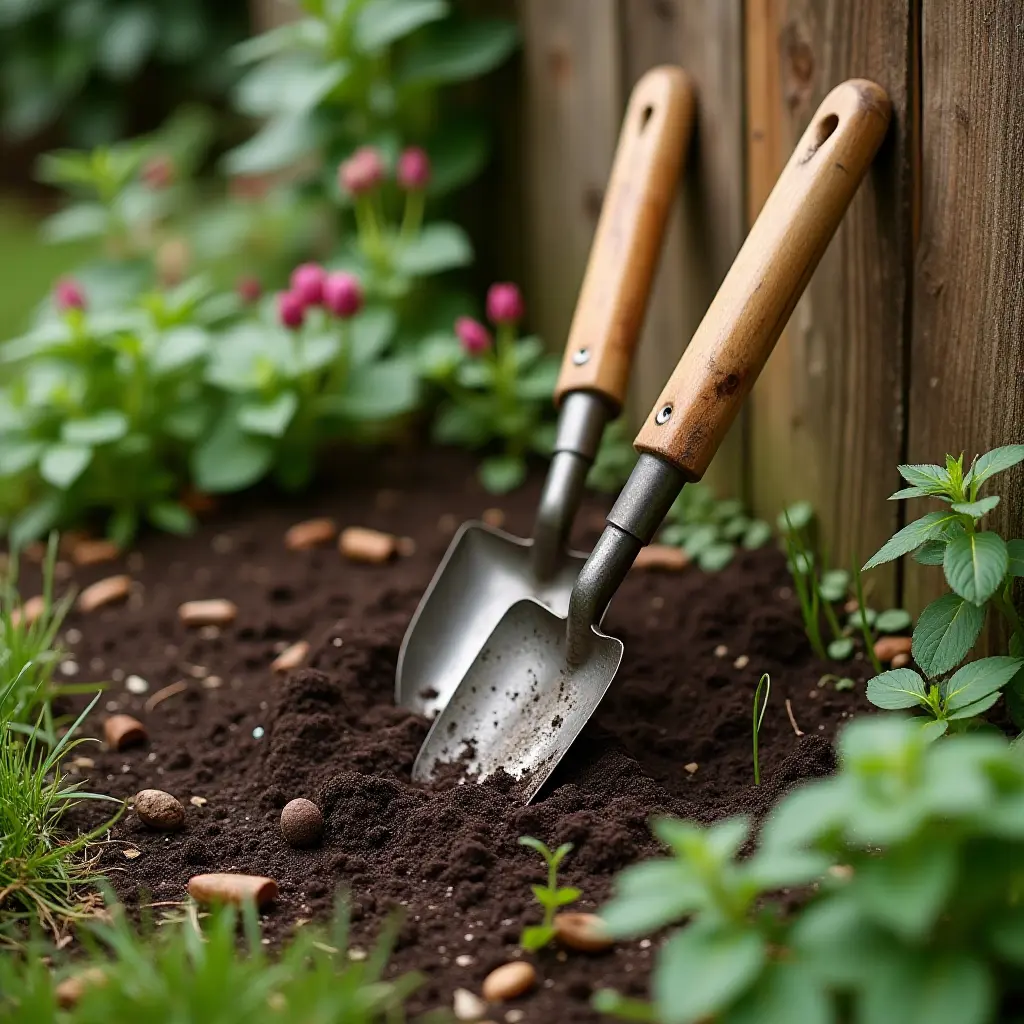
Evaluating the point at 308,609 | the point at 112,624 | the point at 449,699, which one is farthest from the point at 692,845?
the point at 112,624

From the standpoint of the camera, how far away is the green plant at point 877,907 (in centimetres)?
90

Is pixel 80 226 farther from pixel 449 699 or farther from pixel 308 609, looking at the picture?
pixel 449 699

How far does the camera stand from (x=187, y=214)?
4191 mm

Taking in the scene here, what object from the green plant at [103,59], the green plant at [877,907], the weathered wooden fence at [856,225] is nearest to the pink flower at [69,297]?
the weathered wooden fence at [856,225]

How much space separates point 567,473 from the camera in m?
1.83

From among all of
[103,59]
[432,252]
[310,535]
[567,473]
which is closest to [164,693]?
[310,535]

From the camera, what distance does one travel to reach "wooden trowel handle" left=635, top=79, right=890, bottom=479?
1.57 metres

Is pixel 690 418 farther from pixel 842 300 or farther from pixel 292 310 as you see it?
pixel 292 310

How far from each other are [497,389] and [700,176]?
24.0 inches

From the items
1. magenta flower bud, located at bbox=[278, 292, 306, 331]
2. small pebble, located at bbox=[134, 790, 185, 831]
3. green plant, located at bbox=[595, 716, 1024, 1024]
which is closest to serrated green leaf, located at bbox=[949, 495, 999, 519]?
green plant, located at bbox=[595, 716, 1024, 1024]

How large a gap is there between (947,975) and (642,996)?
0.32 metres

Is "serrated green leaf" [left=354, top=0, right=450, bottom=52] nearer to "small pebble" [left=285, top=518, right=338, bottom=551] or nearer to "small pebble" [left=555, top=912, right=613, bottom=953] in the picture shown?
"small pebble" [left=285, top=518, right=338, bottom=551]

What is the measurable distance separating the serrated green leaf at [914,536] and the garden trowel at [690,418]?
0.87ft

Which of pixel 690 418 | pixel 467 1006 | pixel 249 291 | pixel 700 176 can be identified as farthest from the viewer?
pixel 249 291
